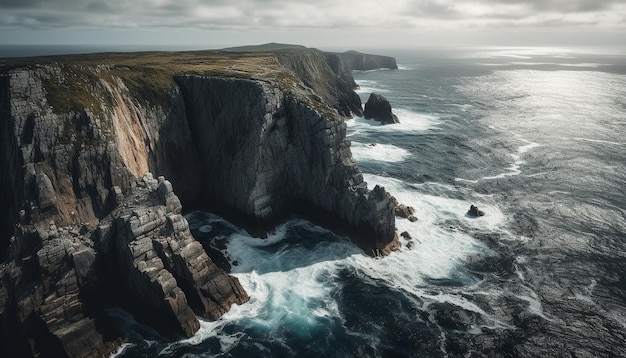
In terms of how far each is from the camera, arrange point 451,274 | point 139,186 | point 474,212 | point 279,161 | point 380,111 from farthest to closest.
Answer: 1. point 380,111
2. point 474,212
3. point 279,161
4. point 451,274
5. point 139,186

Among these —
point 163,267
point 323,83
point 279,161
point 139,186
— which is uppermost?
point 323,83

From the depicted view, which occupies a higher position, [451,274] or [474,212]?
[474,212]

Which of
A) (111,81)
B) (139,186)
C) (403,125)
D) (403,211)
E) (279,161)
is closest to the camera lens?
(139,186)

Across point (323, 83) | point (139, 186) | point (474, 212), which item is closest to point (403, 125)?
point (323, 83)

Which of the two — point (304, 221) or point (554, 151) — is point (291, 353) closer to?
point (304, 221)

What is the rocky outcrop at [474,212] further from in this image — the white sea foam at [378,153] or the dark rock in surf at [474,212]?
the white sea foam at [378,153]

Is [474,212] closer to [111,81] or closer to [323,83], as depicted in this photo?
[111,81]

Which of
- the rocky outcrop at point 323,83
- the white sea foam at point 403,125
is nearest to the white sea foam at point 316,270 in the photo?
the white sea foam at point 403,125
